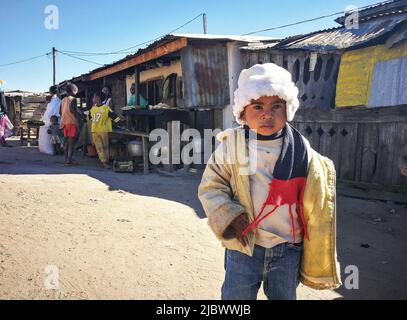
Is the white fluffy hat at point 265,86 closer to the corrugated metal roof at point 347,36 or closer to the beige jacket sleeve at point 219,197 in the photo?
the beige jacket sleeve at point 219,197

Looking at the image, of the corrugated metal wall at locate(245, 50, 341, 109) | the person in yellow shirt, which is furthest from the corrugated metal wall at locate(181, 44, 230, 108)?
the person in yellow shirt

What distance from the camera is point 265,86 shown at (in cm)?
162

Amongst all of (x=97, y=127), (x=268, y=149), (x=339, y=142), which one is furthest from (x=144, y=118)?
(x=268, y=149)

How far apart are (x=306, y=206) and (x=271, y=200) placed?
0.16 meters

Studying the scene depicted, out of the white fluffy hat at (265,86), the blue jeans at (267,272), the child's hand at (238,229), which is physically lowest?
the blue jeans at (267,272)

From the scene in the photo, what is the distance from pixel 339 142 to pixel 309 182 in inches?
213

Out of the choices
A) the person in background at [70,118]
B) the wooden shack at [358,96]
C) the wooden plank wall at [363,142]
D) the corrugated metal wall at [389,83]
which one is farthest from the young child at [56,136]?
the corrugated metal wall at [389,83]

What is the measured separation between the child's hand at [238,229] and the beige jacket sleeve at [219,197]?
0.04 m

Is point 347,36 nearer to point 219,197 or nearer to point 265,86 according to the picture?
Answer: point 265,86

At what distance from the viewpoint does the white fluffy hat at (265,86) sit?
163 cm

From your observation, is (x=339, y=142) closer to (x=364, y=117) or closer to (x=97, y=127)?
(x=364, y=117)

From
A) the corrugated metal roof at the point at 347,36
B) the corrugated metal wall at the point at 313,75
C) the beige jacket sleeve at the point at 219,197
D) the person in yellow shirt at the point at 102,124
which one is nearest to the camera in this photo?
the beige jacket sleeve at the point at 219,197

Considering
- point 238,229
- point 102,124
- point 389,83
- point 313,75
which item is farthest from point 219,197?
point 102,124

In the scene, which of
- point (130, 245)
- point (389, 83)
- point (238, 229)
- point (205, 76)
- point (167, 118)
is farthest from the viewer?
point (167, 118)
